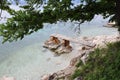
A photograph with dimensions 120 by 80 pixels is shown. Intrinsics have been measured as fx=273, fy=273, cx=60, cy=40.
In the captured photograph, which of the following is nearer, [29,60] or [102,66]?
[102,66]

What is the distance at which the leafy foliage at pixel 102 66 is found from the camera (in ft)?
28.7

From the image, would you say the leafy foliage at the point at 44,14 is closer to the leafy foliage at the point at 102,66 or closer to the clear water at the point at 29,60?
the leafy foliage at the point at 102,66

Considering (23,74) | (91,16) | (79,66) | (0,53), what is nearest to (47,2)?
(91,16)

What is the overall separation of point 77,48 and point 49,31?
863 cm

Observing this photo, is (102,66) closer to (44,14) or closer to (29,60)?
(44,14)

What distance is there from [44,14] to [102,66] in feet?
9.21

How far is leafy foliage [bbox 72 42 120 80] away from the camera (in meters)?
8.75

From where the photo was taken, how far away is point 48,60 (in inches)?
645

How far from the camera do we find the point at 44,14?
Answer: 8.40 m

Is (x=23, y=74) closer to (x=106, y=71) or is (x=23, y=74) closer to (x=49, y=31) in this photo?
(x=106, y=71)

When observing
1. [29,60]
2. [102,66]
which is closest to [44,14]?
[102,66]

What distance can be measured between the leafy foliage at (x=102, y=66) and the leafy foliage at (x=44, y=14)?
1.79m

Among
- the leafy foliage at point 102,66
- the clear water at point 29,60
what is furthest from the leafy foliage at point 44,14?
the clear water at point 29,60

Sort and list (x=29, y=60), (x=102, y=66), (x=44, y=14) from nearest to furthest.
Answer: (x=44, y=14) < (x=102, y=66) < (x=29, y=60)
